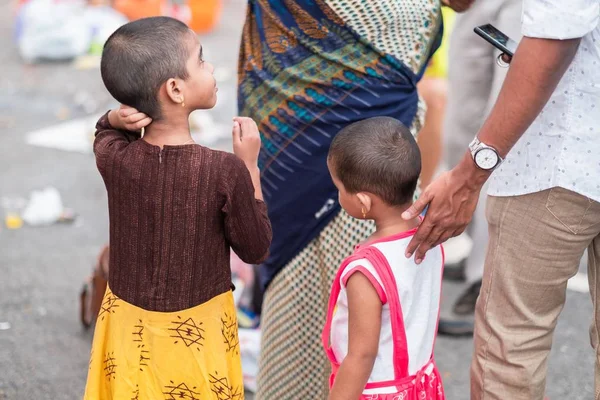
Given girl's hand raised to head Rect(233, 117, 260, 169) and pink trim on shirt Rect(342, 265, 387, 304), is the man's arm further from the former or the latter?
girl's hand raised to head Rect(233, 117, 260, 169)

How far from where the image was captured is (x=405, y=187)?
6.73ft

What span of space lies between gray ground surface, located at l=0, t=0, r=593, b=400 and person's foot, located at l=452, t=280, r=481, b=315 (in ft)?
0.33

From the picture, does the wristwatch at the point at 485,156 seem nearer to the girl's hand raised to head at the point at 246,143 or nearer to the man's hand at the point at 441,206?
the man's hand at the point at 441,206

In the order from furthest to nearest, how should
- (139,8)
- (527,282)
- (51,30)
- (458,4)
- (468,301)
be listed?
(139,8) < (51,30) < (468,301) < (458,4) < (527,282)

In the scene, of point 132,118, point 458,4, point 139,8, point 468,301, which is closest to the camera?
point 132,118

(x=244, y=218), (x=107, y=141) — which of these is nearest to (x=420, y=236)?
(x=244, y=218)

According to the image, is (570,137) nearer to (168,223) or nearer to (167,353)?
(168,223)

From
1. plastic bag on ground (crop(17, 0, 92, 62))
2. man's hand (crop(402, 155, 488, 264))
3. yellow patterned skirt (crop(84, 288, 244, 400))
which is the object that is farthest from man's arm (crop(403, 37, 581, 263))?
plastic bag on ground (crop(17, 0, 92, 62))

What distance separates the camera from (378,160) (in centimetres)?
201

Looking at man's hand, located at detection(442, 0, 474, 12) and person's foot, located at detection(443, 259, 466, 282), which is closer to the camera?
man's hand, located at detection(442, 0, 474, 12)

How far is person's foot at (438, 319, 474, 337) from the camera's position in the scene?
3750 mm

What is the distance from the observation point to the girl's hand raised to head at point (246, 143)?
2064mm

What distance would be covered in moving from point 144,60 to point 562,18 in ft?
3.01

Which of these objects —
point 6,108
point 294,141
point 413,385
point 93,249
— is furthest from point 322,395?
point 6,108
